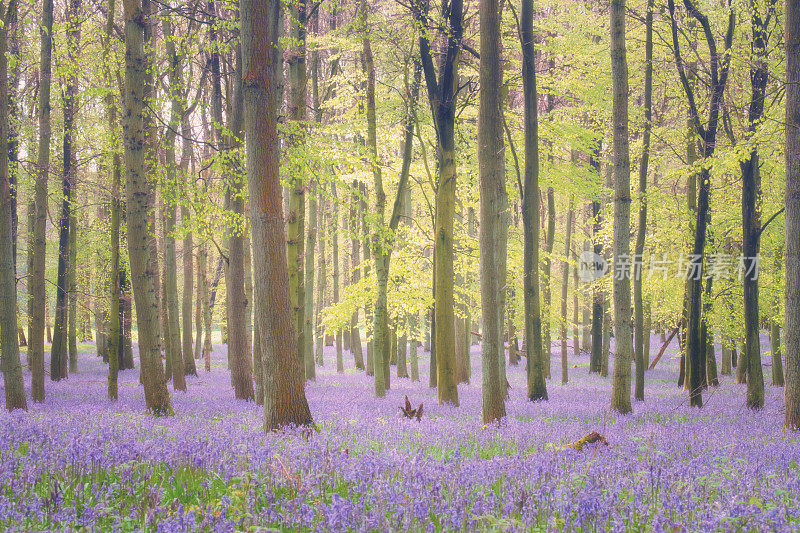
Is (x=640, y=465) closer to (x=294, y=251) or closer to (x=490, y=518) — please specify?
(x=490, y=518)

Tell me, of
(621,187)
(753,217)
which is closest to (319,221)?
(621,187)

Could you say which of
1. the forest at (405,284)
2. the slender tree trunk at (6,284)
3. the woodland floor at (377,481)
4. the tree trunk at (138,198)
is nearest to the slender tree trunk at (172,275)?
the forest at (405,284)

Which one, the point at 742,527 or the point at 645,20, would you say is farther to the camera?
the point at 645,20

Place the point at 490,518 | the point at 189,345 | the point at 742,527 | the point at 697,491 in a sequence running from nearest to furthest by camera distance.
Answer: the point at 490,518
the point at 742,527
the point at 697,491
the point at 189,345

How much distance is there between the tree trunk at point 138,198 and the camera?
892 cm

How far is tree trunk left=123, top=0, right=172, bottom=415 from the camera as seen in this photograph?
892 cm

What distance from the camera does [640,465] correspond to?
501cm

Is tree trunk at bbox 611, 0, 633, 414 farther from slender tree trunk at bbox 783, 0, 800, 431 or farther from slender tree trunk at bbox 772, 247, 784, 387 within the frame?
slender tree trunk at bbox 772, 247, 784, 387

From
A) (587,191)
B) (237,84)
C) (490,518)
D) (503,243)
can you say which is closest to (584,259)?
(587,191)

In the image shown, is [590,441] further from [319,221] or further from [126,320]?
[319,221]

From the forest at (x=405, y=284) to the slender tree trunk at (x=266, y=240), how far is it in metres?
0.03

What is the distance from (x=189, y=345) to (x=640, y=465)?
69.2ft

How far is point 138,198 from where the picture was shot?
29.3 ft

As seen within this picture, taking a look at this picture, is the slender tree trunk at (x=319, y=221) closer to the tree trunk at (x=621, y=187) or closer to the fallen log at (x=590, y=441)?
the tree trunk at (x=621, y=187)
